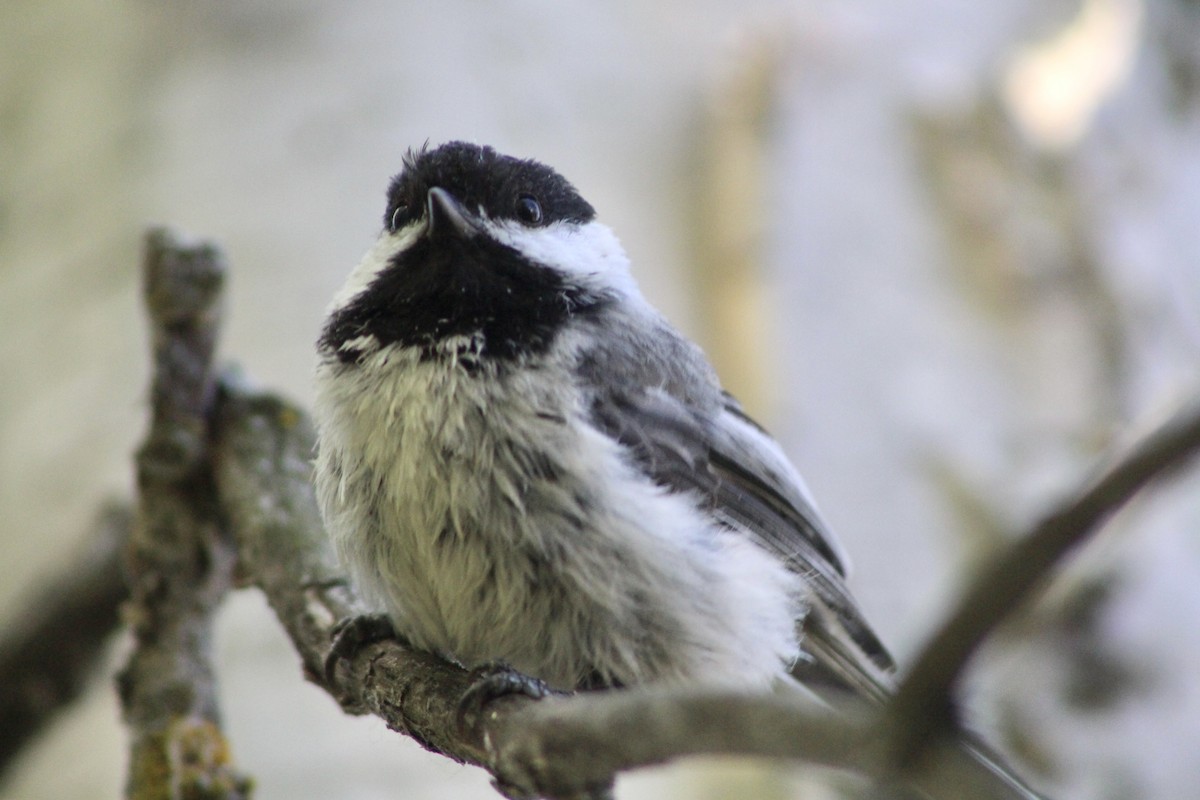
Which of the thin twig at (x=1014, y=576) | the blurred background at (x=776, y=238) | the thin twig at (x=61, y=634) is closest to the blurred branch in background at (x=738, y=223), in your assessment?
the blurred background at (x=776, y=238)

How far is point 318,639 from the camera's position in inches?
55.6

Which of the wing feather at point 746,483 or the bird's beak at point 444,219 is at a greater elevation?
the bird's beak at point 444,219

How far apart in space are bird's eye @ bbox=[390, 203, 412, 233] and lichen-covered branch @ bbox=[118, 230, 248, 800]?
0.32 m

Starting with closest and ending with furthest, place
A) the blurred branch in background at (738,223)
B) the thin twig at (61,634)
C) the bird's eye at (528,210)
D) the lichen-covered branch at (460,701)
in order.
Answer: the lichen-covered branch at (460,701) < the bird's eye at (528,210) < the thin twig at (61,634) < the blurred branch in background at (738,223)

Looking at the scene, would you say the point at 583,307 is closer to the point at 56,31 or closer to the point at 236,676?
the point at 236,676

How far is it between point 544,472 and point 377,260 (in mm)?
443

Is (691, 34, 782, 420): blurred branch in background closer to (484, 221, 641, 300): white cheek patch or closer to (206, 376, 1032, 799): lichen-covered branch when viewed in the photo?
(484, 221, 641, 300): white cheek patch

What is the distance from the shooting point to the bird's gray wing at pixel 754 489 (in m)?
1.41

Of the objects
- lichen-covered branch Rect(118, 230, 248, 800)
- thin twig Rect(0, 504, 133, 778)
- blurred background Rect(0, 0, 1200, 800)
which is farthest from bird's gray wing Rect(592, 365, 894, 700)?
thin twig Rect(0, 504, 133, 778)

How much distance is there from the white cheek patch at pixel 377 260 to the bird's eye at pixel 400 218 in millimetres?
12

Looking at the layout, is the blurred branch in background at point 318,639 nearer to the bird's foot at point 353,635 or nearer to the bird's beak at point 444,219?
the bird's foot at point 353,635

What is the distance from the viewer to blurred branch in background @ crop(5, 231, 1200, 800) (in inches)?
22.5

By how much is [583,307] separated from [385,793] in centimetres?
127

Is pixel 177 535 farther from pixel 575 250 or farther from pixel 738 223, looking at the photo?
pixel 738 223
